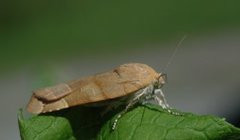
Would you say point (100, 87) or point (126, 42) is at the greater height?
point (100, 87)

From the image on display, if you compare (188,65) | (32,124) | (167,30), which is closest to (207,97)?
(188,65)

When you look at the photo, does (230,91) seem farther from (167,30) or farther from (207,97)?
(167,30)

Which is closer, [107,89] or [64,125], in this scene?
[64,125]

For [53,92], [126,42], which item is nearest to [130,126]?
[53,92]

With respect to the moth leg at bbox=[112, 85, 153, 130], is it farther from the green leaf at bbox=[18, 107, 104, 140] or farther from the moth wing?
the moth wing

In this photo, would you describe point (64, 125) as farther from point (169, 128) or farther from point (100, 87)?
point (100, 87)

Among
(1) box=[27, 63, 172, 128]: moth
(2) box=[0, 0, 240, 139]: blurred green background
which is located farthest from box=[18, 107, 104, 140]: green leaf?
(2) box=[0, 0, 240, 139]: blurred green background
